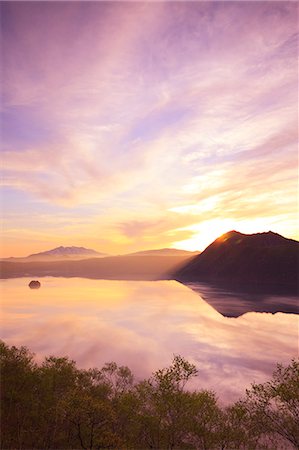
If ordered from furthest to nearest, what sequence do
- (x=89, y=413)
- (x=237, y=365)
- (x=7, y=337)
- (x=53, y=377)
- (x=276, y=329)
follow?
1. (x=276, y=329)
2. (x=7, y=337)
3. (x=237, y=365)
4. (x=53, y=377)
5. (x=89, y=413)

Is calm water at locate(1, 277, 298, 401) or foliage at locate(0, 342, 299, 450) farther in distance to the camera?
calm water at locate(1, 277, 298, 401)

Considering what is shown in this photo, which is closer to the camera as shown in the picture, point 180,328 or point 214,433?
point 214,433

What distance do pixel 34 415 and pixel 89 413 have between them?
32.1 feet

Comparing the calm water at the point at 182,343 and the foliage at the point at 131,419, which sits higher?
the foliage at the point at 131,419

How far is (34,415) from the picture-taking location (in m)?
44.3

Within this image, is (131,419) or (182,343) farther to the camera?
(182,343)

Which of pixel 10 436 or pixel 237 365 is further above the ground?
pixel 10 436

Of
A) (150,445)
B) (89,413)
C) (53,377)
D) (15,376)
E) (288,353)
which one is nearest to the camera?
(89,413)

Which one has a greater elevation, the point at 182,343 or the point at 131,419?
the point at 131,419

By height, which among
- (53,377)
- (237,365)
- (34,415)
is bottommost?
(237,365)

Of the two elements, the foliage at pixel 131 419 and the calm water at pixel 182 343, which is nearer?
the foliage at pixel 131 419

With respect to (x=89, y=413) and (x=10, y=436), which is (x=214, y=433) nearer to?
(x=89, y=413)

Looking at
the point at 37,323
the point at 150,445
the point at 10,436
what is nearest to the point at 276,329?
the point at 37,323

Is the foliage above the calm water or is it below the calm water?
above
